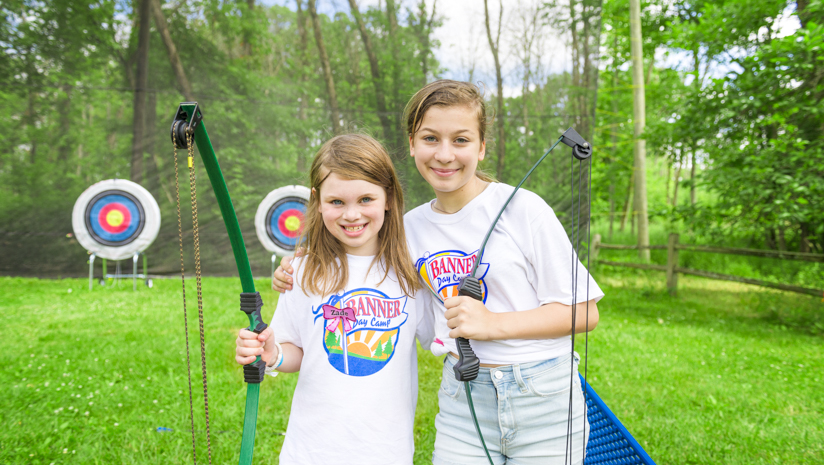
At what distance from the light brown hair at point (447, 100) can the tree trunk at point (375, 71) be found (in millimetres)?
5435

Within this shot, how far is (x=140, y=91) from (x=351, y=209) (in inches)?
260

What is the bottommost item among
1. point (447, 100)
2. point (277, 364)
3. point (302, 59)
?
point (277, 364)

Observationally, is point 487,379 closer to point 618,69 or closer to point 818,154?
point 818,154

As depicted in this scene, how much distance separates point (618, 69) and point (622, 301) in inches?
305

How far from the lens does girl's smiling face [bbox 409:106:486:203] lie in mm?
1178

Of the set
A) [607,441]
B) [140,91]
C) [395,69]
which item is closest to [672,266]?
[395,69]

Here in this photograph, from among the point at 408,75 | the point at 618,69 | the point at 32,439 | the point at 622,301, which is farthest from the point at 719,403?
the point at 618,69

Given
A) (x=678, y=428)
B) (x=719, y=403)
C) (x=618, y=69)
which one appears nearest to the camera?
(x=678, y=428)

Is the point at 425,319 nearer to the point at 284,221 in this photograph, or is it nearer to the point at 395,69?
the point at 284,221

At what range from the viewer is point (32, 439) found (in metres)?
2.12

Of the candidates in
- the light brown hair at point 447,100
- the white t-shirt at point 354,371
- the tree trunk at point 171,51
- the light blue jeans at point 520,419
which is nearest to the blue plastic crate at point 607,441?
the light blue jeans at point 520,419

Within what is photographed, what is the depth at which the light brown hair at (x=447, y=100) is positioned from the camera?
1.19 m

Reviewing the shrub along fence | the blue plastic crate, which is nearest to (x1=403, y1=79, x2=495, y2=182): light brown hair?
the blue plastic crate

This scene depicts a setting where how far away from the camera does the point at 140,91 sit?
21.5 ft
